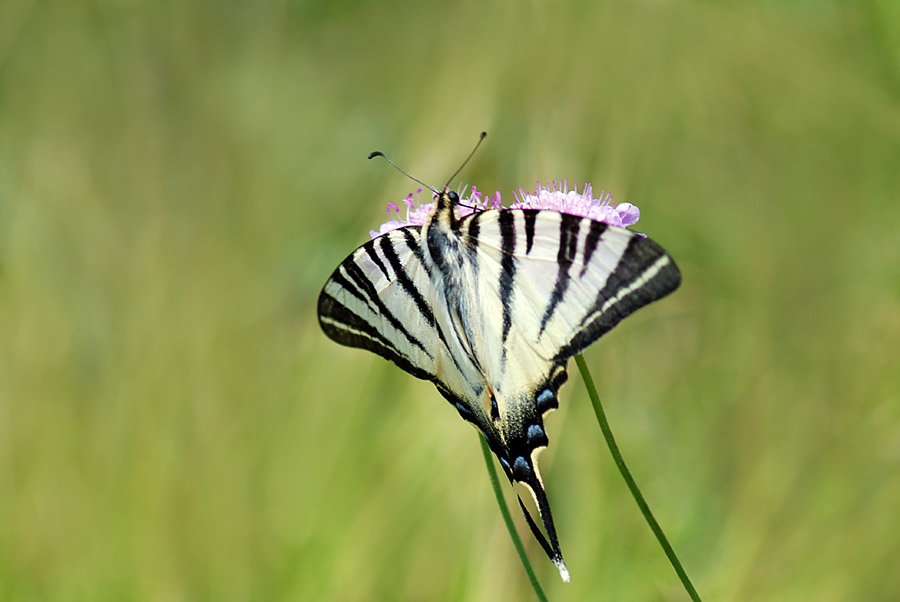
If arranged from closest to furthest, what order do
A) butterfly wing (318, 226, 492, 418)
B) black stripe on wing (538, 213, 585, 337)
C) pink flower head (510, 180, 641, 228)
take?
black stripe on wing (538, 213, 585, 337)
butterfly wing (318, 226, 492, 418)
pink flower head (510, 180, 641, 228)

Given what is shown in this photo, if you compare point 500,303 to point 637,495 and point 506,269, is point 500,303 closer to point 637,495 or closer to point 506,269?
point 506,269

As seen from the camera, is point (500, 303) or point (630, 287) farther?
point (500, 303)

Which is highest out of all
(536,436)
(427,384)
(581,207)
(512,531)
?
(581,207)

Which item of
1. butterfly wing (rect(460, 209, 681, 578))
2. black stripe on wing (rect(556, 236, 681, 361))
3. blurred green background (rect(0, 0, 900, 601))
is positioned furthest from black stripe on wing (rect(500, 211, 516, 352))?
blurred green background (rect(0, 0, 900, 601))

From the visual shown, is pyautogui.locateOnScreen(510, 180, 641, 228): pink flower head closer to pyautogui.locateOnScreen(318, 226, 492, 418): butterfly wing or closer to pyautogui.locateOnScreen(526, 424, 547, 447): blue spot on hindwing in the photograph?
pyautogui.locateOnScreen(318, 226, 492, 418): butterfly wing

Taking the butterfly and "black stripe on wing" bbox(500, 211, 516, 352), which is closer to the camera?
the butterfly

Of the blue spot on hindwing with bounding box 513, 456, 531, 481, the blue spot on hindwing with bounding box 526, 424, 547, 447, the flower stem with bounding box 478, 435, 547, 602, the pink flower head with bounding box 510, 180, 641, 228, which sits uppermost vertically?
the pink flower head with bounding box 510, 180, 641, 228

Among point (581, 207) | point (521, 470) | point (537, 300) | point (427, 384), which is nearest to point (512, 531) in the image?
point (521, 470)

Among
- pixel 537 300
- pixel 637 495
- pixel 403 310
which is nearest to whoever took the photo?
pixel 637 495
